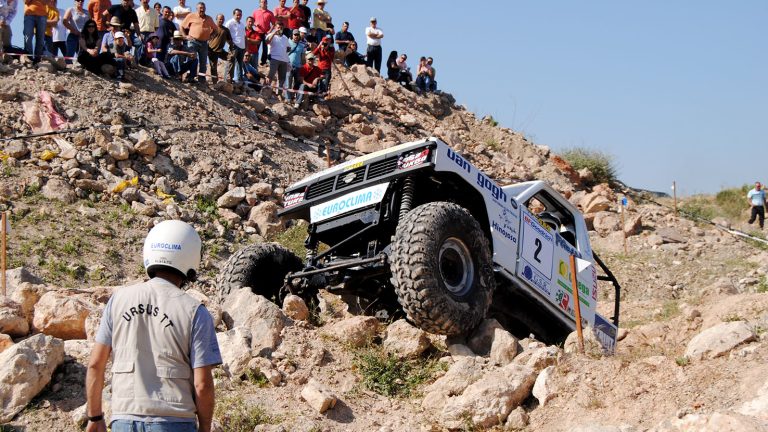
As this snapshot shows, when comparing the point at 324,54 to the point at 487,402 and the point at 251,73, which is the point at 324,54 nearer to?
the point at 251,73

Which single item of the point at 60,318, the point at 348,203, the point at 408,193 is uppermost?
the point at 408,193

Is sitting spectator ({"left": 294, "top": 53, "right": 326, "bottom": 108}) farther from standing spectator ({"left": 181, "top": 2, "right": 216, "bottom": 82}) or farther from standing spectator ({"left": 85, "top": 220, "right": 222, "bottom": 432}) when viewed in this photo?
standing spectator ({"left": 85, "top": 220, "right": 222, "bottom": 432})

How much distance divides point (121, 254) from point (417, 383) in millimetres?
6637

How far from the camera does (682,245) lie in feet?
65.3

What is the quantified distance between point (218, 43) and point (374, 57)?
5.69 m

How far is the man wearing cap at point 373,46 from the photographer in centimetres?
2295

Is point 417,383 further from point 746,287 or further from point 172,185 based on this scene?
point 746,287

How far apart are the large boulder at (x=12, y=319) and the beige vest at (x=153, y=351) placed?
3.37m

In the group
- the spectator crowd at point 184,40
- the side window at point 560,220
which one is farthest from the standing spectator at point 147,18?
the side window at point 560,220

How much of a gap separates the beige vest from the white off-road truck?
12.4 ft

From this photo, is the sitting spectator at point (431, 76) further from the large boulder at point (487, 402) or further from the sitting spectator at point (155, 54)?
the large boulder at point (487, 402)

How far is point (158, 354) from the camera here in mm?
4301

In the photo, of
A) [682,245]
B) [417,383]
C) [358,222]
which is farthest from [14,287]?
[682,245]

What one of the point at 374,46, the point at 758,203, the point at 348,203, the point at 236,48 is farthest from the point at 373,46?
the point at 348,203
